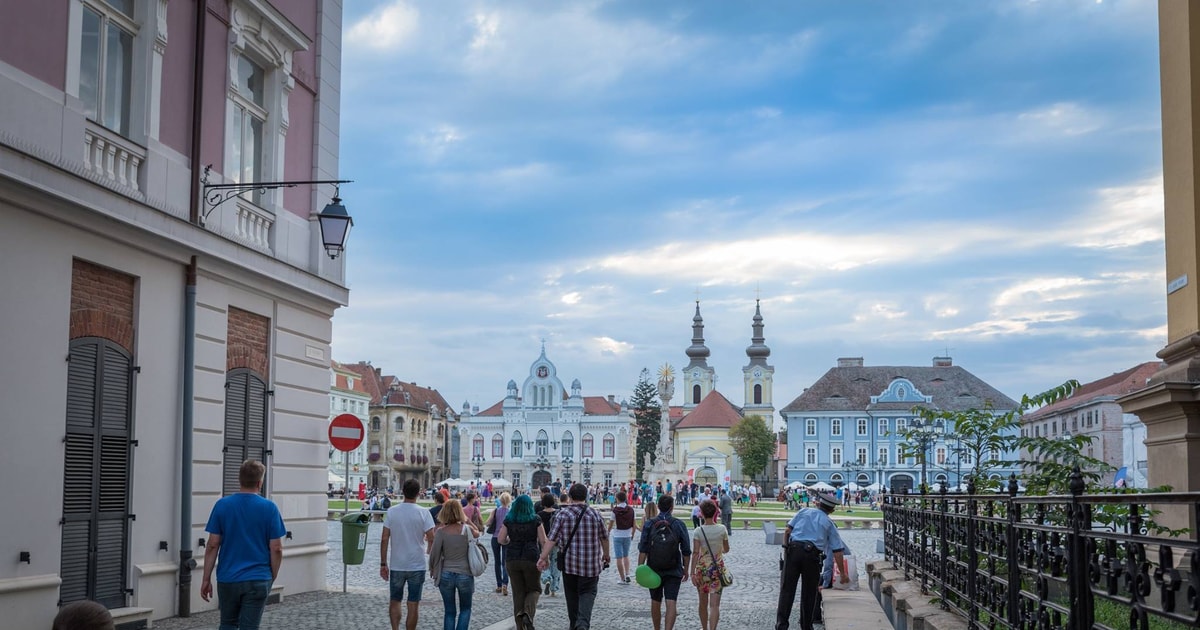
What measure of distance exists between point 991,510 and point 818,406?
121872 mm

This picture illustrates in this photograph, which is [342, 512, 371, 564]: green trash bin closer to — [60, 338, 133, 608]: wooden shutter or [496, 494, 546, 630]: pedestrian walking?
[60, 338, 133, 608]: wooden shutter

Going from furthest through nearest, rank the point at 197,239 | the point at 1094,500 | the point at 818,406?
1. the point at 818,406
2. the point at 197,239
3. the point at 1094,500

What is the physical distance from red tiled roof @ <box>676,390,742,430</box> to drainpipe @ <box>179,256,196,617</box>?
445ft

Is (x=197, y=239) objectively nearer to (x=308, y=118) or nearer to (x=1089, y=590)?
(x=308, y=118)

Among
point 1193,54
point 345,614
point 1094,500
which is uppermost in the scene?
point 1193,54

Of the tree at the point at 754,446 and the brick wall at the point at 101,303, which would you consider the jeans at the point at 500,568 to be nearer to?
the brick wall at the point at 101,303

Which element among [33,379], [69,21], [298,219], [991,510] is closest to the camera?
[991,510]

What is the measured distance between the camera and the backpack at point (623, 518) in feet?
77.1

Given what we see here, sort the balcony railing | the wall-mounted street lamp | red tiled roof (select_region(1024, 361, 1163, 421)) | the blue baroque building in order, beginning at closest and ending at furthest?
the balcony railing, the wall-mounted street lamp, red tiled roof (select_region(1024, 361, 1163, 421)), the blue baroque building

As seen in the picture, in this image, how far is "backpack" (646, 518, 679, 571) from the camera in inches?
541

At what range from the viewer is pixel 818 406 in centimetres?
12875

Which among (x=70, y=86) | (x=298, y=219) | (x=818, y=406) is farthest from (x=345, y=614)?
(x=818, y=406)

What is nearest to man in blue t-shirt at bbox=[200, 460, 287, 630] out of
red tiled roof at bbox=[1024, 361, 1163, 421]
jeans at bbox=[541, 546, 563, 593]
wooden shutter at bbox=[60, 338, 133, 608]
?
wooden shutter at bbox=[60, 338, 133, 608]

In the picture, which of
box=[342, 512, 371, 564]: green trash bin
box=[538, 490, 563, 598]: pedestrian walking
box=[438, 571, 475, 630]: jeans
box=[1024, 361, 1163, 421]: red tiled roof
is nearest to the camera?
box=[438, 571, 475, 630]: jeans
